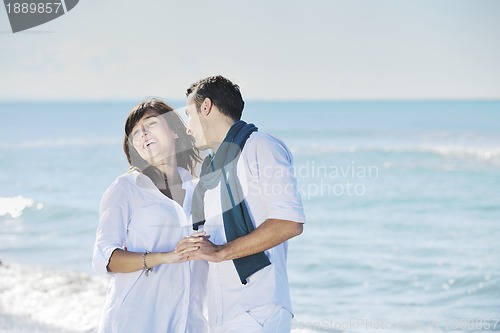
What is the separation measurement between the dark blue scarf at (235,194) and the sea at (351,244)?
42cm

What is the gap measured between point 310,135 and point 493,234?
25.2 metres

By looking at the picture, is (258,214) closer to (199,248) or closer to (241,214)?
(241,214)

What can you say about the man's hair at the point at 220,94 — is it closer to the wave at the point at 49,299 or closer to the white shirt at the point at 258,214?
the white shirt at the point at 258,214

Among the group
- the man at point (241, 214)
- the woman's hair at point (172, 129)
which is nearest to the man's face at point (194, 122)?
the man at point (241, 214)

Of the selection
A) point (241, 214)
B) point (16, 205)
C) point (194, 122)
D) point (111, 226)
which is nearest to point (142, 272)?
point (111, 226)

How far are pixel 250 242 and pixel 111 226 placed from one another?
0.57 meters

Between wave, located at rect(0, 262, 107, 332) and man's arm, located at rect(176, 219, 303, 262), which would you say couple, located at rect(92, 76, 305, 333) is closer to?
man's arm, located at rect(176, 219, 303, 262)

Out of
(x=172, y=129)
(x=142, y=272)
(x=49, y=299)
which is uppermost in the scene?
(x=172, y=129)

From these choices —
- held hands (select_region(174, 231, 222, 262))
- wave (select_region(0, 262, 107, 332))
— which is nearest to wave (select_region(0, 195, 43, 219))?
wave (select_region(0, 262, 107, 332))

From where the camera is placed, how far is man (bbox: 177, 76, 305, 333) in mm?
2611

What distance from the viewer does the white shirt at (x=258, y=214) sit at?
2598mm

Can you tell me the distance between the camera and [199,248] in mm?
2664

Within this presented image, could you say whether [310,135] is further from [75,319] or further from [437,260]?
[75,319]

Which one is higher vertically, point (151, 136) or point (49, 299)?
point (151, 136)
